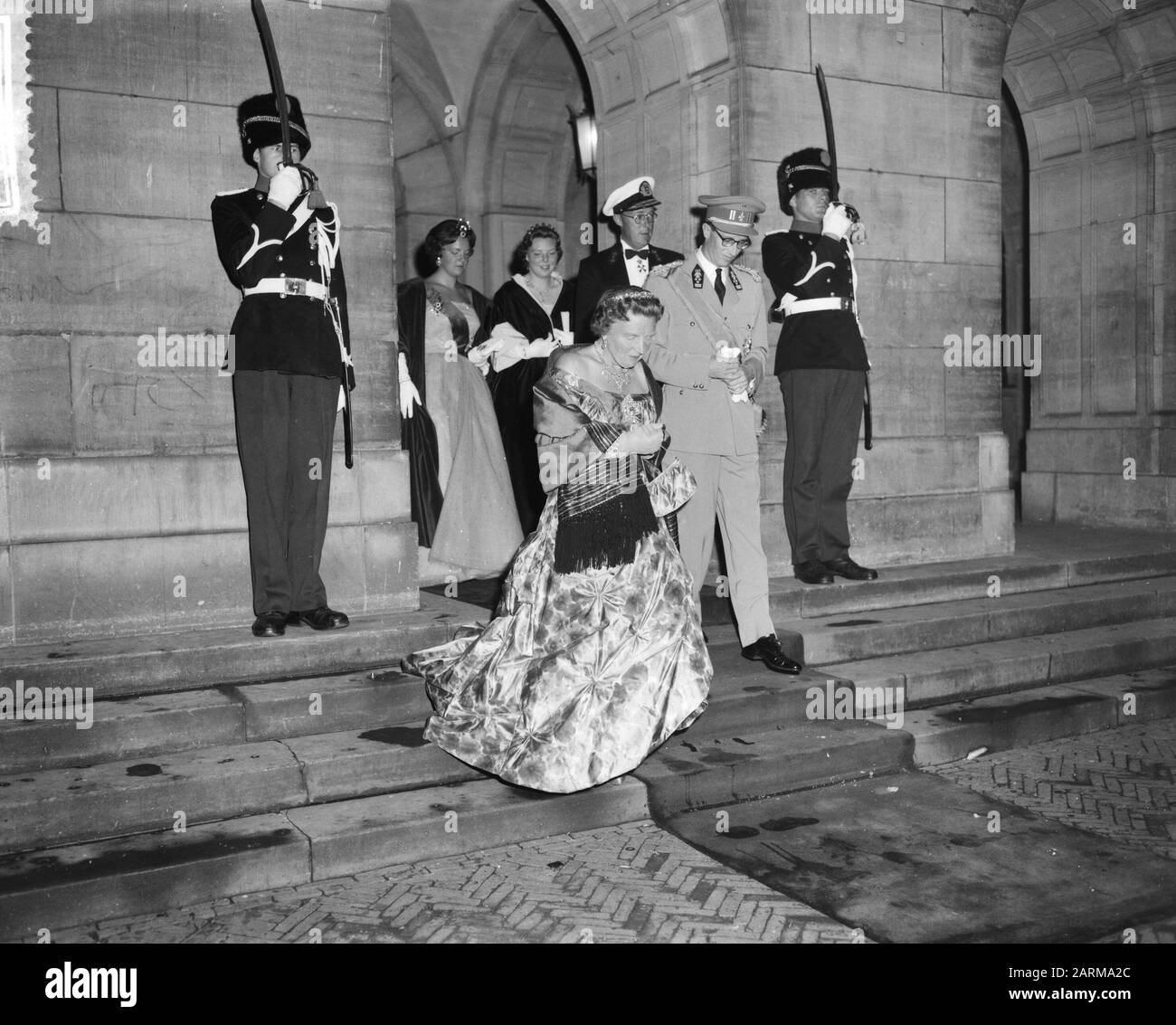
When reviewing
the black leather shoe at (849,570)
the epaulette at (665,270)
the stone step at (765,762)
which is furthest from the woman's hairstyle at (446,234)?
the stone step at (765,762)

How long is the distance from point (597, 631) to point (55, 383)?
3.04 meters

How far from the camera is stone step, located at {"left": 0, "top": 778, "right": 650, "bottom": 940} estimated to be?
4082 mm

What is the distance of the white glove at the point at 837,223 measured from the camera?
7477mm

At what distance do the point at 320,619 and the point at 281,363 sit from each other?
1315mm

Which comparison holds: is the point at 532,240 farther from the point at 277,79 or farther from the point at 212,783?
the point at 212,783

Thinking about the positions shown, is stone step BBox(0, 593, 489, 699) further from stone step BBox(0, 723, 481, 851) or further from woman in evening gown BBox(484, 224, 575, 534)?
woman in evening gown BBox(484, 224, 575, 534)

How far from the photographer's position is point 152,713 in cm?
516

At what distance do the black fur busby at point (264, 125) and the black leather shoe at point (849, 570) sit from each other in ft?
13.3

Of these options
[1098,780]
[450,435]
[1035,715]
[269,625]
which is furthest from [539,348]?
[1098,780]

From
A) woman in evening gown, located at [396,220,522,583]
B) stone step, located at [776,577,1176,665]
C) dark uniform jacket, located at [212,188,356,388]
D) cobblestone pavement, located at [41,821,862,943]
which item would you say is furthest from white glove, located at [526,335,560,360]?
cobblestone pavement, located at [41,821,862,943]

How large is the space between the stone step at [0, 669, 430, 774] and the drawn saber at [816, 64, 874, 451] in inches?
147

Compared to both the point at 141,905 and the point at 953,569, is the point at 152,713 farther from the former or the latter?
the point at 953,569

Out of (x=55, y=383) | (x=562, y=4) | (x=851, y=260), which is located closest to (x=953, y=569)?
(x=851, y=260)

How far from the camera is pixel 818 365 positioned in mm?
7551
